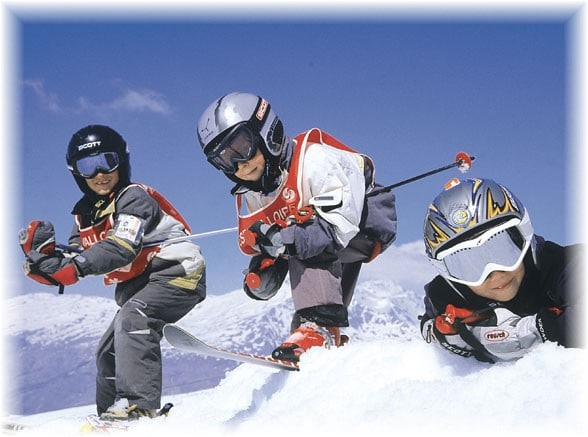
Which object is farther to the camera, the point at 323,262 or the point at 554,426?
the point at 323,262

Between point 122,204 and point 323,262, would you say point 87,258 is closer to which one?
point 122,204

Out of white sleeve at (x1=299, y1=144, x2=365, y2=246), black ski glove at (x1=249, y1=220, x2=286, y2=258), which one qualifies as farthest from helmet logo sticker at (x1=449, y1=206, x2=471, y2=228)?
black ski glove at (x1=249, y1=220, x2=286, y2=258)

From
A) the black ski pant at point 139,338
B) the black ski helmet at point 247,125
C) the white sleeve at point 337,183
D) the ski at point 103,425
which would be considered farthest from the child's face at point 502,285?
the black ski pant at point 139,338

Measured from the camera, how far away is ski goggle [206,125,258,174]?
4109 millimetres

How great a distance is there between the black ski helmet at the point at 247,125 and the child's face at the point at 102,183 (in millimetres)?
1150

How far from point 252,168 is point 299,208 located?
436 mm

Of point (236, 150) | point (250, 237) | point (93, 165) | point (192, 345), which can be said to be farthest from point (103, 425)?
point (93, 165)

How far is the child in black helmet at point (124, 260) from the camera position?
4.41m

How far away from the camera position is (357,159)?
14.2ft

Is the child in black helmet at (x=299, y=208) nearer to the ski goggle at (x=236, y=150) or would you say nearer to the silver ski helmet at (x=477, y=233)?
the ski goggle at (x=236, y=150)

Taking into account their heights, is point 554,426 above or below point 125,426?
above

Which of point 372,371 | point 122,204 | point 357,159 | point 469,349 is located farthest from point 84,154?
point 469,349

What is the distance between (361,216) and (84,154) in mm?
2213

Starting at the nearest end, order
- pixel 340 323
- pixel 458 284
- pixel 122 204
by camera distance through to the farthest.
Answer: pixel 458 284 → pixel 340 323 → pixel 122 204
